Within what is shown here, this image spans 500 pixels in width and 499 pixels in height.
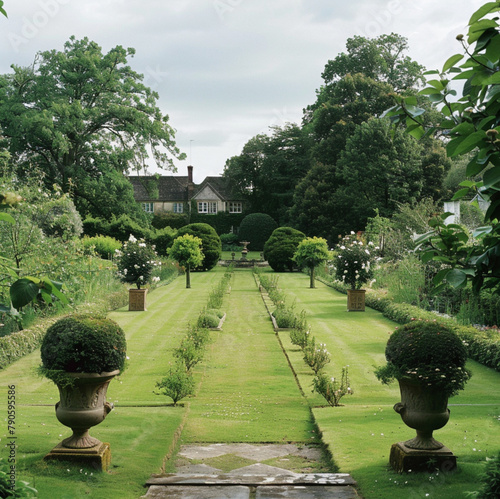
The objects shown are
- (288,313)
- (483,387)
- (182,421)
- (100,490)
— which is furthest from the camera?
(288,313)

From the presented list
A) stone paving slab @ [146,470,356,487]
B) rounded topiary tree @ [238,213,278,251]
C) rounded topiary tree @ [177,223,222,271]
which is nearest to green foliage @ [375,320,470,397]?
stone paving slab @ [146,470,356,487]

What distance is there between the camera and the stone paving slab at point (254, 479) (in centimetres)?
452

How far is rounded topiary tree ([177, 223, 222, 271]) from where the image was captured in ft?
102

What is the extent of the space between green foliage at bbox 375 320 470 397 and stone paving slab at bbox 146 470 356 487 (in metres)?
Result: 0.94

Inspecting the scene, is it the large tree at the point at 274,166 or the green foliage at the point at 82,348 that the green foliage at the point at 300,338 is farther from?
the large tree at the point at 274,166

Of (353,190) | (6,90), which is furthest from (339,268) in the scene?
(6,90)

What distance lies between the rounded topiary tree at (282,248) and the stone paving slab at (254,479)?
26.0m

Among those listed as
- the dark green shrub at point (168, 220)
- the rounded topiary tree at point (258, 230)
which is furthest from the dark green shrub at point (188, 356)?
the dark green shrub at point (168, 220)

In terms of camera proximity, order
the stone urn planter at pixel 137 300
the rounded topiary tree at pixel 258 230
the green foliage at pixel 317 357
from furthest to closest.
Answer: the rounded topiary tree at pixel 258 230
the stone urn planter at pixel 137 300
the green foliage at pixel 317 357

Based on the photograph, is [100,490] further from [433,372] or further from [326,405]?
[326,405]

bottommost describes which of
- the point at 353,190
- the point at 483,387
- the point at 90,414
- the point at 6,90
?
the point at 483,387

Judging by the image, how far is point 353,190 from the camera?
35.9m

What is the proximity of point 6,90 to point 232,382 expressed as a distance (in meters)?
28.0

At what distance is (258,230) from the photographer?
44812 millimetres
